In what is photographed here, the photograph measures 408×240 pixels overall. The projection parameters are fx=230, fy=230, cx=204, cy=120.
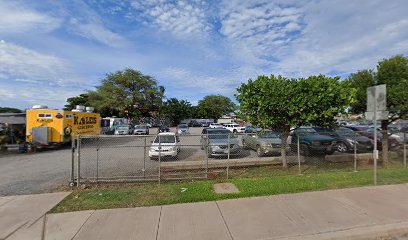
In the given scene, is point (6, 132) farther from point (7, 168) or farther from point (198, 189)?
point (198, 189)

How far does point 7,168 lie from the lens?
35.7 ft

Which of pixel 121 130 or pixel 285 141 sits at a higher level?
pixel 285 141

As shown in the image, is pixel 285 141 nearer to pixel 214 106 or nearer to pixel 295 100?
pixel 295 100

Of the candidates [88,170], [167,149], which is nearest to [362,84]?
[167,149]

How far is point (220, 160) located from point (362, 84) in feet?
23.9

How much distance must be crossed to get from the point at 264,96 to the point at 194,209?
472 centimetres

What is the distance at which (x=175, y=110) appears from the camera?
63.7 meters

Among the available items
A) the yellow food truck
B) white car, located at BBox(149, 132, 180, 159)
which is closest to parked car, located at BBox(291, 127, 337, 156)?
white car, located at BBox(149, 132, 180, 159)

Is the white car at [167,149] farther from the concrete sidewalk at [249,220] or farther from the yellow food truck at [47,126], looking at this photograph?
the yellow food truck at [47,126]

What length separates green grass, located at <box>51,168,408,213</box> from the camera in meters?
5.78

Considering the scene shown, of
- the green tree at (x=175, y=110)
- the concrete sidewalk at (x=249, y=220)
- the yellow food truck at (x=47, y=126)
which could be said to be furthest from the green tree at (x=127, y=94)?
the concrete sidewalk at (x=249, y=220)

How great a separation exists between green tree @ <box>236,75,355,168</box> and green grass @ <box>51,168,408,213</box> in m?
2.03

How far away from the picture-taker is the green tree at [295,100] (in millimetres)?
7785

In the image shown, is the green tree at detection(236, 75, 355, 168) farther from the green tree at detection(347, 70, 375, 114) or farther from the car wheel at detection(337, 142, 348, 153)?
the car wheel at detection(337, 142, 348, 153)
